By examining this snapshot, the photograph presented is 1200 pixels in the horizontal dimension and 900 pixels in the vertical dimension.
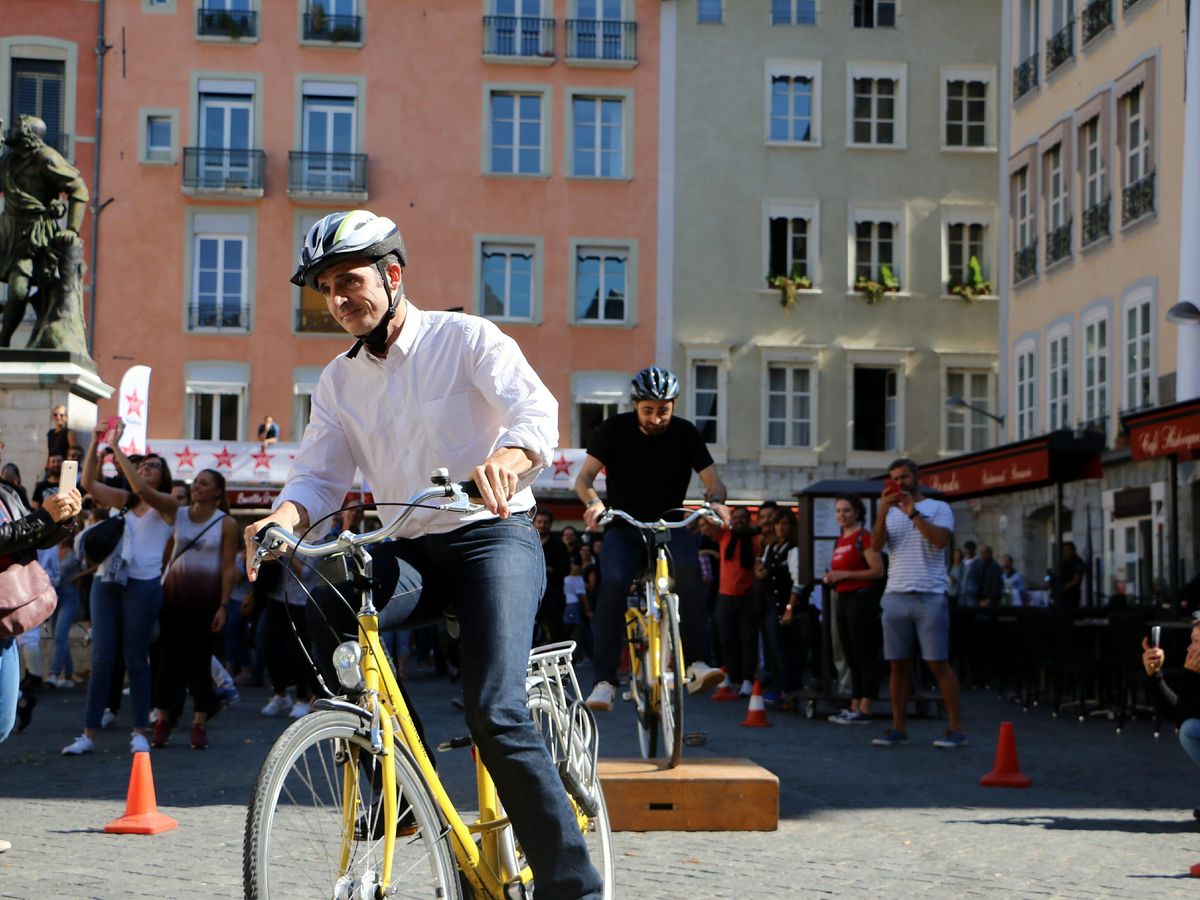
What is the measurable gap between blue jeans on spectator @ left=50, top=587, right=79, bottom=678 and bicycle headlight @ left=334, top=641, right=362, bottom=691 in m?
14.4

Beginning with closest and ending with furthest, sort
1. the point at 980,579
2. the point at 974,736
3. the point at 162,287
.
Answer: the point at 974,736, the point at 980,579, the point at 162,287

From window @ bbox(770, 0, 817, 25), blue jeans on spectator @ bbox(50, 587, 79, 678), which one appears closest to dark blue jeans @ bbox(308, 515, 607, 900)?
blue jeans on spectator @ bbox(50, 587, 79, 678)

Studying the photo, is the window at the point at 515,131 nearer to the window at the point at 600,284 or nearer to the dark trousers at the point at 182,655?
the window at the point at 600,284

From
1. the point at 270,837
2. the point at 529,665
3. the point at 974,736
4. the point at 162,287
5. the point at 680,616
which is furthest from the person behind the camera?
the point at 162,287

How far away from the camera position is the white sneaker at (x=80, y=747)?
12172 millimetres

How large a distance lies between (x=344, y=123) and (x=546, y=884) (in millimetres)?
39895

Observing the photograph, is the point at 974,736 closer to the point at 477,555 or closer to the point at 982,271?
the point at 477,555

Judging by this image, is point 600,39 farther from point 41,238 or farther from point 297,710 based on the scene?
point 297,710

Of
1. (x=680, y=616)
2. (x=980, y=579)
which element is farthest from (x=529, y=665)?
(x=980, y=579)

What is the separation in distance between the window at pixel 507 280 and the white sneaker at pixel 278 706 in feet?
90.2

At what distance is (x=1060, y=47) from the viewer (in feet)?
112

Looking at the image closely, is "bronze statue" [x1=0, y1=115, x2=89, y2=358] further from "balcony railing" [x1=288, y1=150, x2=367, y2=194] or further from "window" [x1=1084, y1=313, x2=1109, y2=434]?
"balcony railing" [x1=288, y1=150, x2=367, y2=194]

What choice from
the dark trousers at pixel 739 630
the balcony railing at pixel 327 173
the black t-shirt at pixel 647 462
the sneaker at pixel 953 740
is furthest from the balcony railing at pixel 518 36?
the black t-shirt at pixel 647 462

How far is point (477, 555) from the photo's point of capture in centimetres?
478
